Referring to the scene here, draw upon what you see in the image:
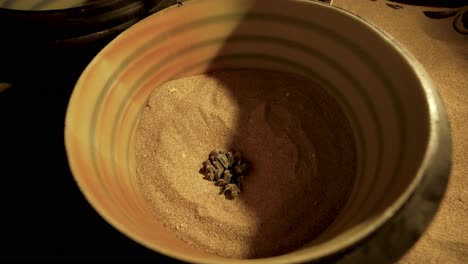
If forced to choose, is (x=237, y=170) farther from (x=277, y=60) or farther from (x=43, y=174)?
(x=43, y=174)

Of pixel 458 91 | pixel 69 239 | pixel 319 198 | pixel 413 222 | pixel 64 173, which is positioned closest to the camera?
pixel 413 222

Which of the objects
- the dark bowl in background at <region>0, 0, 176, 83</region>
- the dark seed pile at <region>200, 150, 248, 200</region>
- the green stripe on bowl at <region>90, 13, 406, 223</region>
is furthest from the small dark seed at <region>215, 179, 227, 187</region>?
the dark bowl in background at <region>0, 0, 176, 83</region>

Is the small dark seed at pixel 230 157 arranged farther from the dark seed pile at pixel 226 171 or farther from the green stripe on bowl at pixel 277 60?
the green stripe on bowl at pixel 277 60

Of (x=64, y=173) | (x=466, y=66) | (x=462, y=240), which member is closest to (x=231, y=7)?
(x=64, y=173)

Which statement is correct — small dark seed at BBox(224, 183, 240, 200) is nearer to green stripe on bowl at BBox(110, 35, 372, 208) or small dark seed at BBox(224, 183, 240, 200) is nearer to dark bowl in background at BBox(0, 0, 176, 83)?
green stripe on bowl at BBox(110, 35, 372, 208)

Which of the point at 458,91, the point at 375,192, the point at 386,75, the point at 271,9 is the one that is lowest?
the point at 458,91

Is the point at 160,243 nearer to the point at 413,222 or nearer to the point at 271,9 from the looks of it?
the point at 413,222
